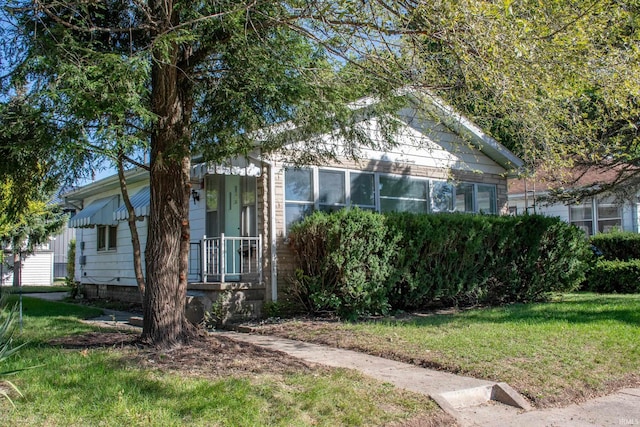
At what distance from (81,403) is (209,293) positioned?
6518 millimetres

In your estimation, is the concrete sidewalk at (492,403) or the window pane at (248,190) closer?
the concrete sidewalk at (492,403)

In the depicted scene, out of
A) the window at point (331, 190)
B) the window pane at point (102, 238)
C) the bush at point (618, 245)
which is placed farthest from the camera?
the window pane at point (102, 238)

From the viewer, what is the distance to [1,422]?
4465 millimetres

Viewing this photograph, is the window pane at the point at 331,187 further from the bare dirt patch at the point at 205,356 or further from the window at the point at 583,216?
the window at the point at 583,216

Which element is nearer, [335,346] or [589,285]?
[335,346]

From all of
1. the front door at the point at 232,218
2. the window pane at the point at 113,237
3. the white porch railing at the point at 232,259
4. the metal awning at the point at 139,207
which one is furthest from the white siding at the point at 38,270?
the white porch railing at the point at 232,259

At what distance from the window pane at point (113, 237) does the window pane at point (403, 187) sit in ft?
29.9

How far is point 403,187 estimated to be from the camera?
46.1ft

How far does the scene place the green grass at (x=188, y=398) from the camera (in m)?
4.70

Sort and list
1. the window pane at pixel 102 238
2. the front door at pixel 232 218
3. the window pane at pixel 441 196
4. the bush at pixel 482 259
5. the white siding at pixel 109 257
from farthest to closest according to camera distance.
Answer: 1. the window pane at pixel 102 238
2. the white siding at pixel 109 257
3. the window pane at pixel 441 196
4. the front door at pixel 232 218
5. the bush at pixel 482 259

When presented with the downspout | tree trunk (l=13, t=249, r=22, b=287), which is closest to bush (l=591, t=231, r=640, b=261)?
the downspout

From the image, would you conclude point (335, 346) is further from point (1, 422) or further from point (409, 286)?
point (1, 422)

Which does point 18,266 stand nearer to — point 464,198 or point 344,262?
point 344,262

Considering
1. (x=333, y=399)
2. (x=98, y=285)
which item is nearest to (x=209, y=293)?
(x=333, y=399)
